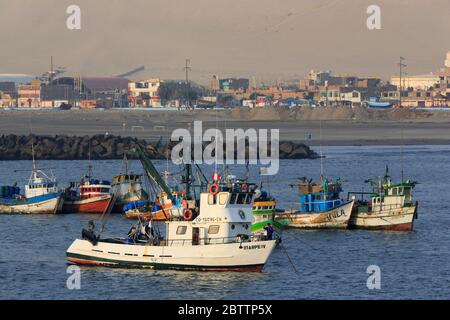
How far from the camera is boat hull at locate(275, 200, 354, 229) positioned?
80875 millimetres

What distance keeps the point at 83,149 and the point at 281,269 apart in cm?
8719

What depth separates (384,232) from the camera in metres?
80.2

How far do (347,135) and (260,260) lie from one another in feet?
435

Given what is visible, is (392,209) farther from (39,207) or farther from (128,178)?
(39,207)

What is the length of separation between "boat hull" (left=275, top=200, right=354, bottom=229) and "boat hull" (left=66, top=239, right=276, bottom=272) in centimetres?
1775

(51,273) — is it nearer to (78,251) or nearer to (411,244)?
(78,251)

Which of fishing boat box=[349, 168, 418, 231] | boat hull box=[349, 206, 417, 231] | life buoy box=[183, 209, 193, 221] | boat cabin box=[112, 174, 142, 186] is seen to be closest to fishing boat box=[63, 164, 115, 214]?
boat cabin box=[112, 174, 142, 186]

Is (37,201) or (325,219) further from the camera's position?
(37,201)

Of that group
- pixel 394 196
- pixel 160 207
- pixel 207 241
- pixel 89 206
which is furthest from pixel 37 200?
pixel 207 241

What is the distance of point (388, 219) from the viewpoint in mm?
80812

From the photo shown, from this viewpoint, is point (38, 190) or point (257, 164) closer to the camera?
point (38, 190)
